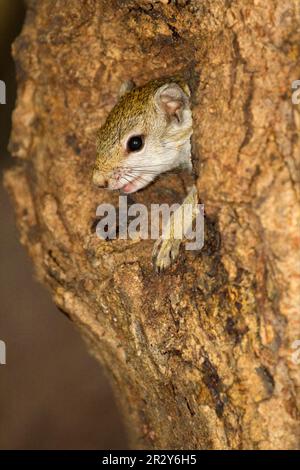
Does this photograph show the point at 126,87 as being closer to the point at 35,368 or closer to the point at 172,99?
the point at 172,99

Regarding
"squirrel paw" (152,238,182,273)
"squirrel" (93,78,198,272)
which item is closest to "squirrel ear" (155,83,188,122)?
"squirrel" (93,78,198,272)

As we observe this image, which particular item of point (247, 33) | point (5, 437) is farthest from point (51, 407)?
point (247, 33)

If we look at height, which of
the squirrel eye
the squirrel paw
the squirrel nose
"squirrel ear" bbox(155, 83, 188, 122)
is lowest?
the squirrel paw

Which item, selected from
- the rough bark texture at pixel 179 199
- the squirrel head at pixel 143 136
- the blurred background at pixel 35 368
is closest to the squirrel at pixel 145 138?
the squirrel head at pixel 143 136

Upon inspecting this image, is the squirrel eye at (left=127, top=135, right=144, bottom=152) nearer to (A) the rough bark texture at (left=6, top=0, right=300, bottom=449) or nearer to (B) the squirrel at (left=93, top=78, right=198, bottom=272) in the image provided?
(B) the squirrel at (left=93, top=78, right=198, bottom=272)

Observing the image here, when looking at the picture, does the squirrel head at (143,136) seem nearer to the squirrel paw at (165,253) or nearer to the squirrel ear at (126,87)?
the squirrel ear at (126,87)

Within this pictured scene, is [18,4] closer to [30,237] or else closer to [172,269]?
[30,237]

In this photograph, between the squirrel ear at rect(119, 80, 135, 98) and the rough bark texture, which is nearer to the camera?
the rough bark texture
